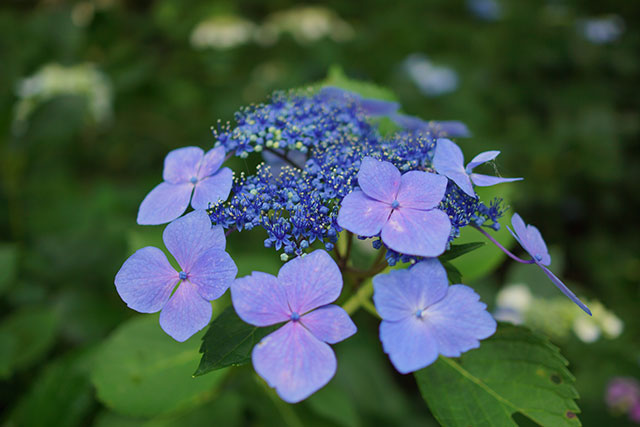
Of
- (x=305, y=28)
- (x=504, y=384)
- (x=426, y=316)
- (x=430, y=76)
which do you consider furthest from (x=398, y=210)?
(x=430, y=76)

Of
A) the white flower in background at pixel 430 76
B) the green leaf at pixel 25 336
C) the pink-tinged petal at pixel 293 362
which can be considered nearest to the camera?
the pink-tinged petal at pixel 293 362

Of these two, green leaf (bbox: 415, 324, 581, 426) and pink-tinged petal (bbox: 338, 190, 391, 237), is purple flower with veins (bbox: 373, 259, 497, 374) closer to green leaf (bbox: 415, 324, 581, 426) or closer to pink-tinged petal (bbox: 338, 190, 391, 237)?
pink-tinged petal (bbox: 338, 190, 391, 237)

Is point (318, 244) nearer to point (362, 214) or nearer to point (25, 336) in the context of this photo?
point (362, 214)

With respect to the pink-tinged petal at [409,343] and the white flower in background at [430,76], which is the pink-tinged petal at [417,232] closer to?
the pink-tinged petal at [409,343]

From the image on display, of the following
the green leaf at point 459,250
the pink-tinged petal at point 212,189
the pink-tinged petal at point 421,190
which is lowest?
the green leaf at point 459,250

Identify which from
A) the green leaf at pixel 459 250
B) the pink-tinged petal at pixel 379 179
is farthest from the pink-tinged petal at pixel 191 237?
the green leaf at pixel 459 250

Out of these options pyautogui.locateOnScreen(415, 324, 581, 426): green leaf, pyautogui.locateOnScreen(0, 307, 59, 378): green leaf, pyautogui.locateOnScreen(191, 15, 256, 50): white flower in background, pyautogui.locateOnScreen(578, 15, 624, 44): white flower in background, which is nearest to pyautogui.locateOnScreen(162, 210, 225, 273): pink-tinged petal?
pyautogui.locateOnScreen(415, 324, 581, 426): green leaf
